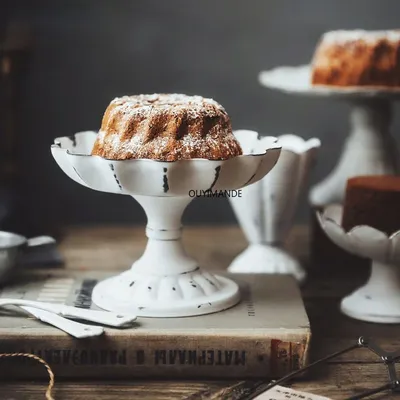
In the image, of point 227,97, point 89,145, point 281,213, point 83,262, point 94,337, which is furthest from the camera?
point 227,97

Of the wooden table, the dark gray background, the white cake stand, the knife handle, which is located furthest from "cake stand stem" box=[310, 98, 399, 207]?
the knife handle

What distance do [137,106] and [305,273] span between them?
384 mm

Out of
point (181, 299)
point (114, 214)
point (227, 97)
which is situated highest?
point (227, 97)

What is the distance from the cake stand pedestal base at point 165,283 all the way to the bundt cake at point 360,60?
455 mm

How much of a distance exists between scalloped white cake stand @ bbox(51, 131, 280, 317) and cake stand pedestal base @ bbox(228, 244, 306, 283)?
16 centimetres

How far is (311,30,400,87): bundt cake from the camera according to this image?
1227mm

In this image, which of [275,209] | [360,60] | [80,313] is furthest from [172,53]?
[80,313]

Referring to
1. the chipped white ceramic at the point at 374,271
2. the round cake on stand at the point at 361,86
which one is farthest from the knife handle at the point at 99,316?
the round cake on stand at the point at 361,86

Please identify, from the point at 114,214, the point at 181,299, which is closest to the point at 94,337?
the point at 181,299

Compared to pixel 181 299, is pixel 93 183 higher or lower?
higher

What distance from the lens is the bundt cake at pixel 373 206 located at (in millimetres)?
963

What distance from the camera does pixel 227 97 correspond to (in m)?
1.60

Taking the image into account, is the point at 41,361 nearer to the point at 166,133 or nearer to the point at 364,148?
the point at 166,133

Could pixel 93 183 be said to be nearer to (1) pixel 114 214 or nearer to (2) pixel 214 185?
(2) pixel 214 185
